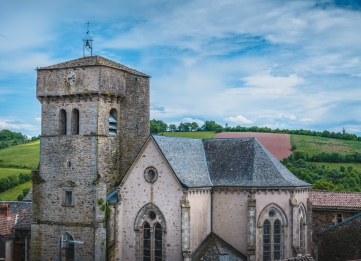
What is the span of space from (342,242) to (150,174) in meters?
15.9

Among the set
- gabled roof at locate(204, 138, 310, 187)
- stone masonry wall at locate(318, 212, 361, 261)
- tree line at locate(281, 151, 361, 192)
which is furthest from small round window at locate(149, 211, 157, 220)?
tree line at locate(281, 151, 361, 192)

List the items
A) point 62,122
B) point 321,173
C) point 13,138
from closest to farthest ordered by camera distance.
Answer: point 62,122 → point 321,173 → point 13,138

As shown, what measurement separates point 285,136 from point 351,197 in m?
44.2

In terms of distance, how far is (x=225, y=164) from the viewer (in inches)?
1601

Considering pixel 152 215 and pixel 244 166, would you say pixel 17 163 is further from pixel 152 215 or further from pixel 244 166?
pixel 244 166

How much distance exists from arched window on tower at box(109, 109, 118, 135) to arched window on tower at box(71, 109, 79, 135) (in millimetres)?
2585

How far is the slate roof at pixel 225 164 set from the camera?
38250mm

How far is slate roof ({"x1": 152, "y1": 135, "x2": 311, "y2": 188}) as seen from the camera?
125 feet

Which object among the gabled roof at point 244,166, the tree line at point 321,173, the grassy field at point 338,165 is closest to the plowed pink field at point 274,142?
the tree line at point 321,173

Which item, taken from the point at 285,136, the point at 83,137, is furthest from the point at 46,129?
the point at 285,136

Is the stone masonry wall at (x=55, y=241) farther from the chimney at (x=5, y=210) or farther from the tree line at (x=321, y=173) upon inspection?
the tree line at (x=321, y=173)

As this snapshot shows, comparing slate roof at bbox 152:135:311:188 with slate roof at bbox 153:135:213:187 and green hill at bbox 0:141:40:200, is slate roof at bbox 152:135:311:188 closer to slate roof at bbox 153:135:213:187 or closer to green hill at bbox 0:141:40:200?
slate roof at bbox 153:135:213:187

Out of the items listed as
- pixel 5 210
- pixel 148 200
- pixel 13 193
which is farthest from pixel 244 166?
pixel 13 193

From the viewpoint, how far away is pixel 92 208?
40531 mm
